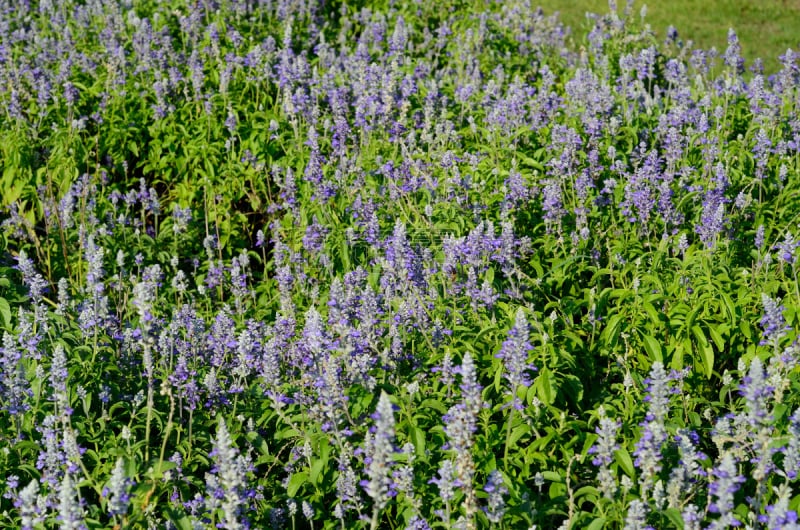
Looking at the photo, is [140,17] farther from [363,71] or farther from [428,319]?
[428,319]

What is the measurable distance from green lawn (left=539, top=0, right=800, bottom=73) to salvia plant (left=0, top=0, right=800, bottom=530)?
12.4ft

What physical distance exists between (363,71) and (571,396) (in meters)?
4.00

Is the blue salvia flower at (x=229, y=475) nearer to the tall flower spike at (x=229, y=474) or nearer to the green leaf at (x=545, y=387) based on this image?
the tall flower spike at (x=229, y=474)

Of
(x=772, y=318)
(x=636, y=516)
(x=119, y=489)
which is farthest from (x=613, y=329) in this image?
(x=119, y=489)

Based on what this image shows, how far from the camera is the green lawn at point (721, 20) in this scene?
1297cm

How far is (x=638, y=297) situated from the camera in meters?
4.88

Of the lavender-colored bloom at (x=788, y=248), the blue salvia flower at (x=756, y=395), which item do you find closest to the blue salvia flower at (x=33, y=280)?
the blue salvia flower at (x=756, y=395)

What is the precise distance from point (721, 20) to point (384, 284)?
10.9m

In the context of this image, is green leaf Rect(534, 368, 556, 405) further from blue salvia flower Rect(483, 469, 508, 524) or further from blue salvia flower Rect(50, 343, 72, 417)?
blue salvia flower Rect(50, 343, 72, 417)

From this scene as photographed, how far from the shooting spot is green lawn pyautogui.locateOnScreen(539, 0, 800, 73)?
12969 millimetres

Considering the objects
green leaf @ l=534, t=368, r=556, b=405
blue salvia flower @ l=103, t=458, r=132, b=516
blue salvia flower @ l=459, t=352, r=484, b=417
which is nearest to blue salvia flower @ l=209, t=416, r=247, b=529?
blue salvia flower @ l=103, t=458, r=132, b=516

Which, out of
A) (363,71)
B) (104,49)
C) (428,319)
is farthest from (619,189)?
(104,49)

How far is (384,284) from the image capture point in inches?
197

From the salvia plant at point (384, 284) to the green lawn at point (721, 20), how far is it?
3788mm
